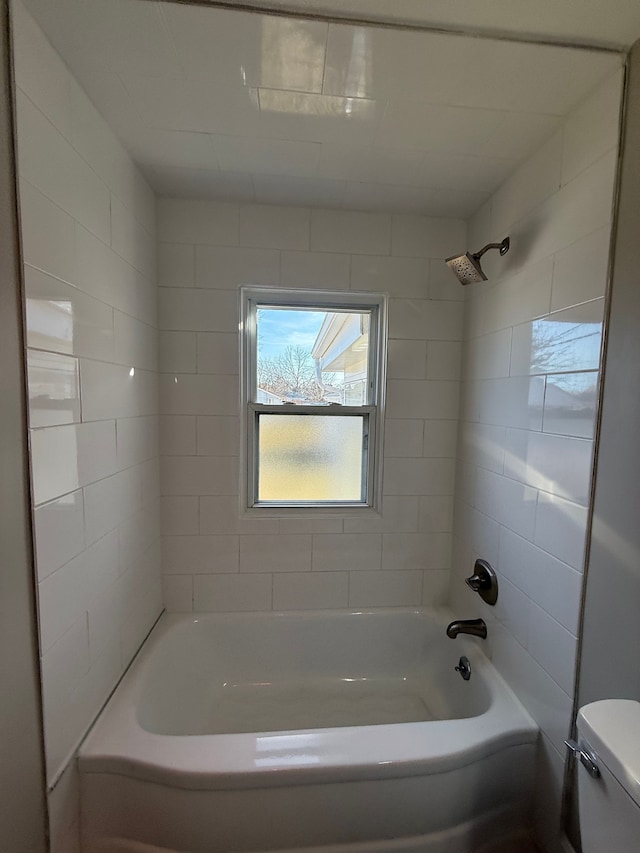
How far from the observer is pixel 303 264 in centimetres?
173

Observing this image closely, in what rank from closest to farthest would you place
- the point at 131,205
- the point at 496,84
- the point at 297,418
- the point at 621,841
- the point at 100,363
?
the point at 621,841 < the point at 496,84 < the point at 100,363 < the point at 131,205 < the point at 297,418

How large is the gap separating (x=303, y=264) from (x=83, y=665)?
5.43 ft

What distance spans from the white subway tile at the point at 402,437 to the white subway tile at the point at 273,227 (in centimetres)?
91

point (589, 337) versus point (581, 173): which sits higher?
point (581, 173)

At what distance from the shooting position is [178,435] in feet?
5.73

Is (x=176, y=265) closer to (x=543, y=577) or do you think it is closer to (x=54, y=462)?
(x=54, y=462)

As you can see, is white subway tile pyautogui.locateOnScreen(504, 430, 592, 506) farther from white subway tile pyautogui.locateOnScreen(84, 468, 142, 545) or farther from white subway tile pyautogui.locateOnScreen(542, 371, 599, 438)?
white subway tile pyautogui.locateOnScreen(84, 468, 142, 545)

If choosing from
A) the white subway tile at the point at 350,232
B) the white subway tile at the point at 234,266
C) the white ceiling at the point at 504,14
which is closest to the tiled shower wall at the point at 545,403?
the white ceiling at the point at 504,14

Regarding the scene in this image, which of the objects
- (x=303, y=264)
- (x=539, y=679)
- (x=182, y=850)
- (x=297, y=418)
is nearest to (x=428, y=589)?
(x=539, y=679)

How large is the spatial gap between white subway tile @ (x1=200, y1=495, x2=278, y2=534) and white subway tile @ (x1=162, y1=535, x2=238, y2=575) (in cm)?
4

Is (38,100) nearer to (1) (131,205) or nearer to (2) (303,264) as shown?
(1) (131,205)

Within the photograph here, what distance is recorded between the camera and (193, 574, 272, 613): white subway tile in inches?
71.4

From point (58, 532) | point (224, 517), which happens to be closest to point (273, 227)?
point (224, 517)

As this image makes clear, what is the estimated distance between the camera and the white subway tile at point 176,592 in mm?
1802
